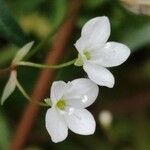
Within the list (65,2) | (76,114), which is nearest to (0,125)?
(65,2)

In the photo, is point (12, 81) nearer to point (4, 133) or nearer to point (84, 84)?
point (84, 84)

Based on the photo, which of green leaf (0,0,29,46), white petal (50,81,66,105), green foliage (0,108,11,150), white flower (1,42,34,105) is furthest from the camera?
green foliage (0,108,11,150)

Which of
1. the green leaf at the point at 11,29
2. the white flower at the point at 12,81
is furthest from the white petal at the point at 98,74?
the green leaf at the point at 11,29

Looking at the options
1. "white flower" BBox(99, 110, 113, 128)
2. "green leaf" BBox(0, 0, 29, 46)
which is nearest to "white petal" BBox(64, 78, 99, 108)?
"green leaf" BBox(0, 0, 29, 46)

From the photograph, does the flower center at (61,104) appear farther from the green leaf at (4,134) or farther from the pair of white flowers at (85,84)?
the green leaf at (4,134)

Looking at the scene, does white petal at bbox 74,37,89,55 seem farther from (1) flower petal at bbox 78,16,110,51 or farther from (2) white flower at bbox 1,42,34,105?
(2) white flower at bbox 1,42,34,105

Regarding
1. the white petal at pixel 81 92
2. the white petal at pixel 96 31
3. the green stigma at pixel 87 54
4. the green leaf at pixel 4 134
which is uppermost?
the white petal at pixel 96 31

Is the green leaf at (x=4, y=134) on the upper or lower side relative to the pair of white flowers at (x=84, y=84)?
lower
